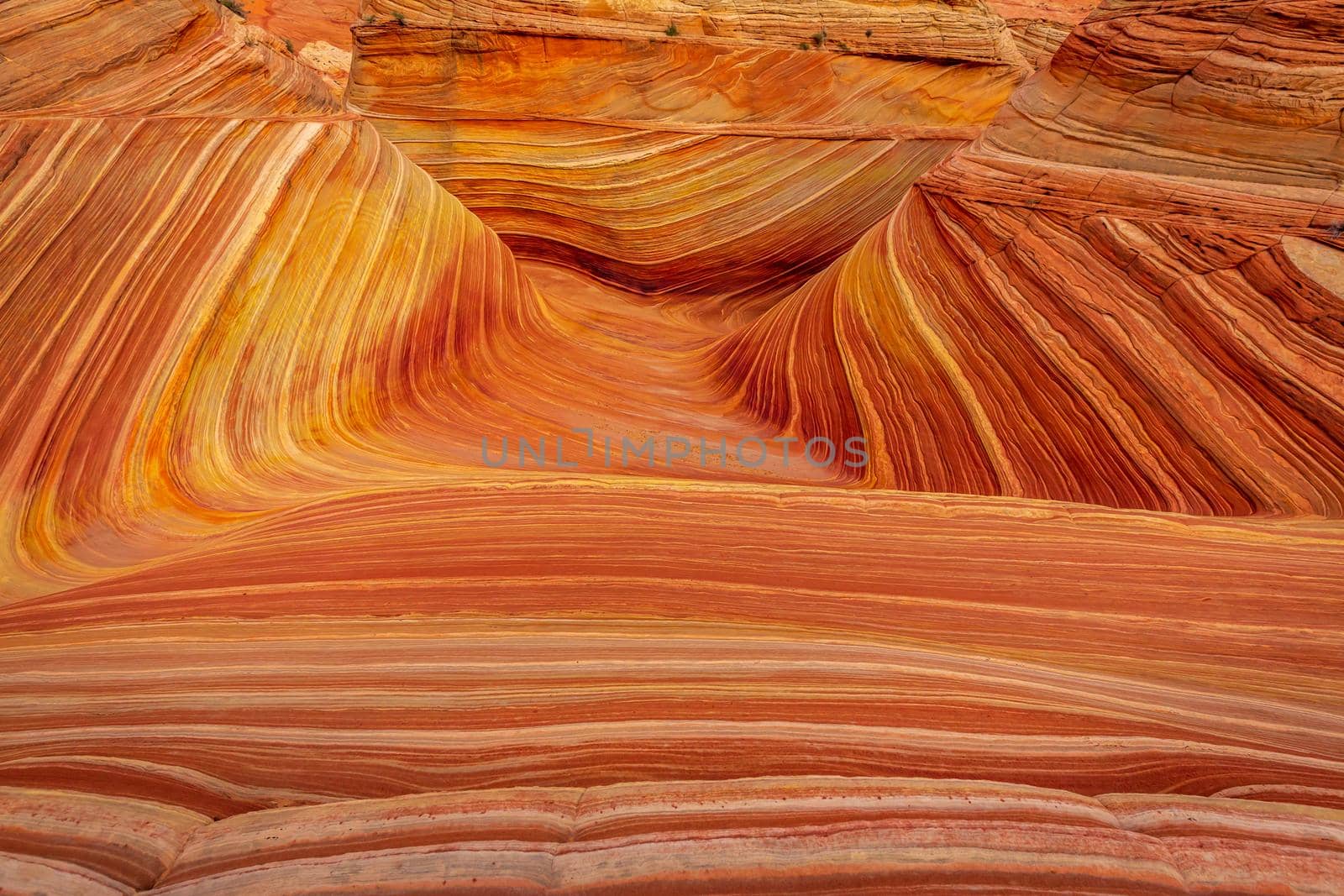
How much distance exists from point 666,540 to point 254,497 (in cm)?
179

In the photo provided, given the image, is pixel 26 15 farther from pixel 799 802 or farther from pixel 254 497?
pixel 799 802

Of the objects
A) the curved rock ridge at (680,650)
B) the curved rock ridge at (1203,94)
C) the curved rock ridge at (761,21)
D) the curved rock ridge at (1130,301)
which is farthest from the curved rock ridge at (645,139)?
the curved rock ridge at (680,650)

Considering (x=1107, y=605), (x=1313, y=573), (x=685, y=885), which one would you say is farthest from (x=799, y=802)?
(x=1313, y=573)

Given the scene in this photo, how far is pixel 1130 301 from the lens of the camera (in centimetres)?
333

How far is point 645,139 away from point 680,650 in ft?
21.2

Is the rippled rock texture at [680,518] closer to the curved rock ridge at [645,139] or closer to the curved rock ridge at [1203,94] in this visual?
the curved rock ridge at [1203,94]

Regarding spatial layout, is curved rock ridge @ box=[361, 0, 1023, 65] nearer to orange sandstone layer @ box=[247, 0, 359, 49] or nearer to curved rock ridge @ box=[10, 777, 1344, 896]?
curved rock ridge @ box=[10, 777, 1344, 896]

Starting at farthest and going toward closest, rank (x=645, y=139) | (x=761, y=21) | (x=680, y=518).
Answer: (x=761, y=21), (x=645, y=139), (x=680, y=518)

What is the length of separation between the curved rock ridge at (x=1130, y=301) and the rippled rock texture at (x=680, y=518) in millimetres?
19

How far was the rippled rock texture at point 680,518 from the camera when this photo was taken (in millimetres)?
1387

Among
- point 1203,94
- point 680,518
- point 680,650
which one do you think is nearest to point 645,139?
point 1203,94

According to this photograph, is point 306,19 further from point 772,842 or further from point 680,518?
point 772,842

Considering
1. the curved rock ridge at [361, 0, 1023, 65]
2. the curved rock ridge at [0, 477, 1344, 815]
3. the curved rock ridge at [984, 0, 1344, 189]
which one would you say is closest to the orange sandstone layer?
the curved rock ridge at [361, 0, 1023, 65]

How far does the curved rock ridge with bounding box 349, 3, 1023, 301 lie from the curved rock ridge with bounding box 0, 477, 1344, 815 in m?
5.07
